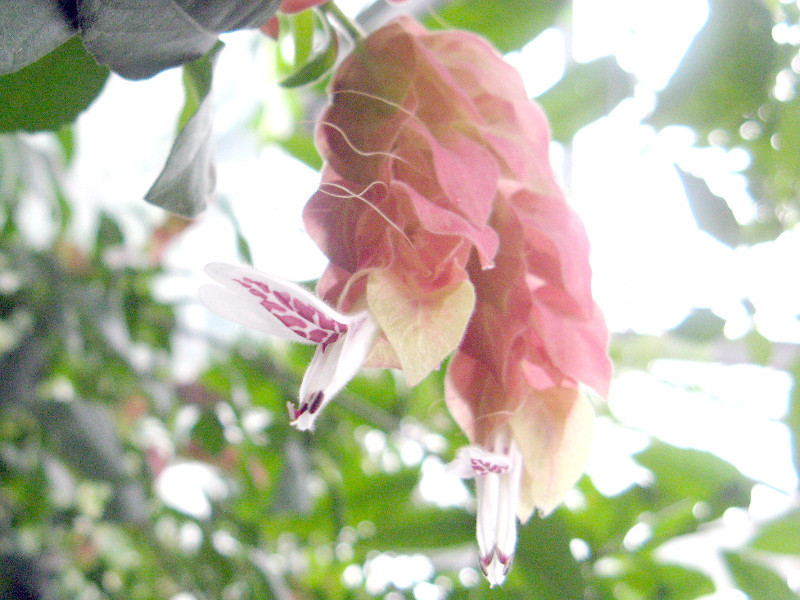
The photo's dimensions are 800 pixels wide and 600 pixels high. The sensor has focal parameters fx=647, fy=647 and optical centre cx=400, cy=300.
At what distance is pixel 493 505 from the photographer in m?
0.18

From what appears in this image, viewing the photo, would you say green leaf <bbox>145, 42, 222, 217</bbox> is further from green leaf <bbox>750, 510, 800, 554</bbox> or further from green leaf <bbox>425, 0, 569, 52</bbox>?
green leaf <bbox>750, 510, 800, 554</bbox>

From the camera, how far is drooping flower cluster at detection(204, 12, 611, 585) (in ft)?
0.55

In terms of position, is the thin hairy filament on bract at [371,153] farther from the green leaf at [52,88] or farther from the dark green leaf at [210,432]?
the dark green leaf at [210,432]

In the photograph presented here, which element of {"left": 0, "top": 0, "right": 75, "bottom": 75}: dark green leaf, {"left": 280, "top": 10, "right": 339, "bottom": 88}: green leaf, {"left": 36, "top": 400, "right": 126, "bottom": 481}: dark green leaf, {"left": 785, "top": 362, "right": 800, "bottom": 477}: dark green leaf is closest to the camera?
{"left": 0, "top": 0, "right": 75, "bottom": 75}: dark green leaf

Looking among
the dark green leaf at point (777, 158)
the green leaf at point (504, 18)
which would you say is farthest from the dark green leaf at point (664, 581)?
the green leaf at point (504, 18)

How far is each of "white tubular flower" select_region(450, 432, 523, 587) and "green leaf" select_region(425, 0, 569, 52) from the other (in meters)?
0.25

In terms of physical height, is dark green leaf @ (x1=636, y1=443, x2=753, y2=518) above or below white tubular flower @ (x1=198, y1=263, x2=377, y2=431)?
below

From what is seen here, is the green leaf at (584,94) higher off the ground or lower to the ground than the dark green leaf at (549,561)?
higher

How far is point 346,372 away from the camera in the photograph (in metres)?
0.16

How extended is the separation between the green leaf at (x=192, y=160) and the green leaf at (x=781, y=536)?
39cm

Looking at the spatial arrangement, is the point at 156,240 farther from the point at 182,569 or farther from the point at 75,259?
the point at 182,569

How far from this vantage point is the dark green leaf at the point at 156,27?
16 centimetres

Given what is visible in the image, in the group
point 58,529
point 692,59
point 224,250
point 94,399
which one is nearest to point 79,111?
point 692,59

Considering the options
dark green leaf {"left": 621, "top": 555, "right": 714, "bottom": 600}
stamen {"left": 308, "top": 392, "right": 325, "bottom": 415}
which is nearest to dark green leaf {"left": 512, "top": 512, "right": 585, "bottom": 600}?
dark green leaf {"left": 621, "top": 555, "right": 714, "bottom": 600}
